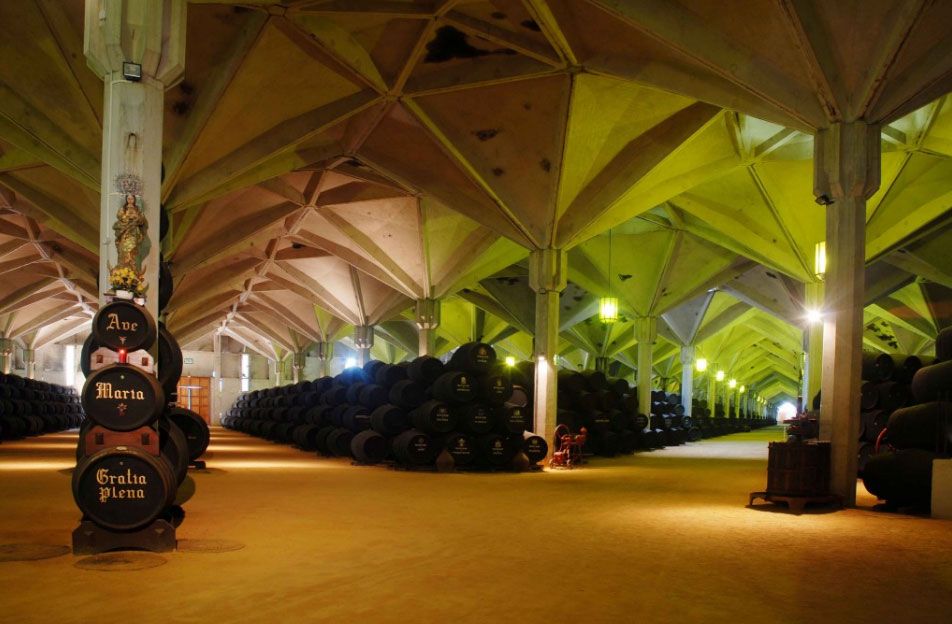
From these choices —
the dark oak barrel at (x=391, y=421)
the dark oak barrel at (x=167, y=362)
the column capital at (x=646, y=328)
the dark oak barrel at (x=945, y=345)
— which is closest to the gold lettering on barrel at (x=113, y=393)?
the dark oak barrel at (x=167, y=362)

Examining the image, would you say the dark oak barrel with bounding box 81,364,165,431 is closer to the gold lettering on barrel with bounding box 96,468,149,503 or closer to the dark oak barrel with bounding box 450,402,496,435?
the gold lettering on barrel with bounding box 96,468,149,503

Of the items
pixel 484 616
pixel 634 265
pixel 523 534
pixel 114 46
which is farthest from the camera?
pixel 634 265

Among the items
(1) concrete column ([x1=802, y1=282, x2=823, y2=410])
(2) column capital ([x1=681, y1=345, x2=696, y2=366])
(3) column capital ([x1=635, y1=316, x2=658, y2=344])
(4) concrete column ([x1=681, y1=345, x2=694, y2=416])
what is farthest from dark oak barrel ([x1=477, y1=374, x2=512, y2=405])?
(2) column capital ([x1=681, y1=345, x2=696, y2=366])

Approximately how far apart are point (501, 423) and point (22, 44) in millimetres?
11692

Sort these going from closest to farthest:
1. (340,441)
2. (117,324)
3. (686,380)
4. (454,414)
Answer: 1. (117,324)
2. (454,414)
3. (340,441)
4. (686,380)

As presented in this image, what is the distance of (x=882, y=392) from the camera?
699 inches

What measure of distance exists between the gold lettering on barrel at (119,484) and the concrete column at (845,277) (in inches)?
375

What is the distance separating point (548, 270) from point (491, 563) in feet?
47.0

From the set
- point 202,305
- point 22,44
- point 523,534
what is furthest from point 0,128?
point 202,305

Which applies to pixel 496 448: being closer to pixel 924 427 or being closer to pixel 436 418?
pixel 436 418

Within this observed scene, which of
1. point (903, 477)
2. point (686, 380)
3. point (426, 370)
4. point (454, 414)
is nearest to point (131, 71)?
point (903, 477)

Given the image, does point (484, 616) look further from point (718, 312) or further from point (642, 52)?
point (718, 312)

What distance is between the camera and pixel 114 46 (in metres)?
8.38

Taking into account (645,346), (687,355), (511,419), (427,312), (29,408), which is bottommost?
(29,408)
